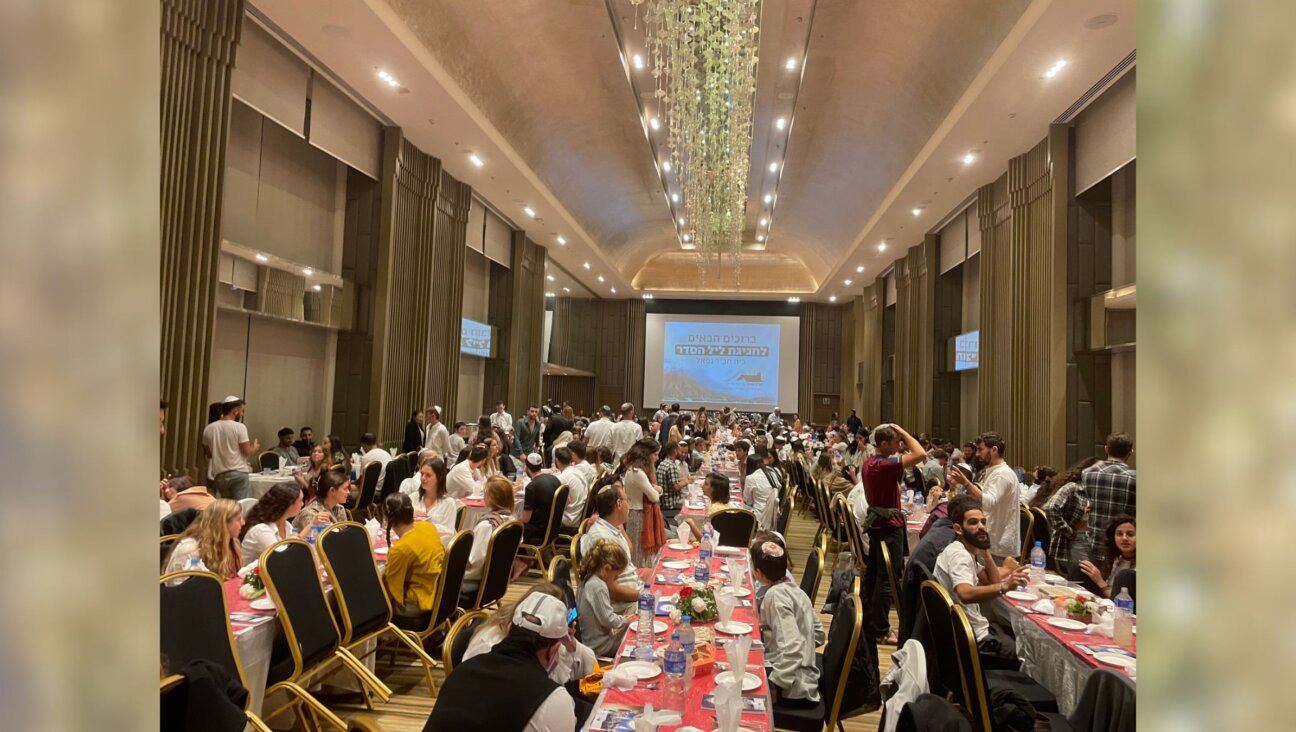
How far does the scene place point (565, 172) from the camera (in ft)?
46.2

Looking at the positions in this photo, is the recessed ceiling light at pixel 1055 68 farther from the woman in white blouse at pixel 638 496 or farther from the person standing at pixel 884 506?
the woman in white blouse at pixel 638 496

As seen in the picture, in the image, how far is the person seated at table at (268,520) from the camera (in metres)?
4.12

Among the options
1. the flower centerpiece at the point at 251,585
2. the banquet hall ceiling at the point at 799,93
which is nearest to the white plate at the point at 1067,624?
the flower centerpiece at the point at 251,585

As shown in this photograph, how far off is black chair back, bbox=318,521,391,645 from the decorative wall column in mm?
2951

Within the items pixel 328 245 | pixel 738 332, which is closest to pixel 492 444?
pixel 328 245

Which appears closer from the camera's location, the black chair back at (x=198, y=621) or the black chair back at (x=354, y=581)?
the black chair back at (x=198, y=621)

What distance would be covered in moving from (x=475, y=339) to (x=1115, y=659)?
40.3 ft

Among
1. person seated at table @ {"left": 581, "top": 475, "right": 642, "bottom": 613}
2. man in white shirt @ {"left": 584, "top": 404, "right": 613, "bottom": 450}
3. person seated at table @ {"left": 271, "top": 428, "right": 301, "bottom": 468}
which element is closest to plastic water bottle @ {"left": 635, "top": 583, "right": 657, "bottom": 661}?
person seated at table @ {"left": 581, "top": 475, "right": 642, "bottom": 613}

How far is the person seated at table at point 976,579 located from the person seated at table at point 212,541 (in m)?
3.66

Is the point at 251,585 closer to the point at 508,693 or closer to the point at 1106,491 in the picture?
the point at 508,693

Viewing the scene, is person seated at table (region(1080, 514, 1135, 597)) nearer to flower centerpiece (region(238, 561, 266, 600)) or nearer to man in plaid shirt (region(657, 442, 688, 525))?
man in plaid shirt (region(657, 442, 688, 525))

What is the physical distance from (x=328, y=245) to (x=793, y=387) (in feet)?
55.8

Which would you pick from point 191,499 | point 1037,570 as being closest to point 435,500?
point 191,499
